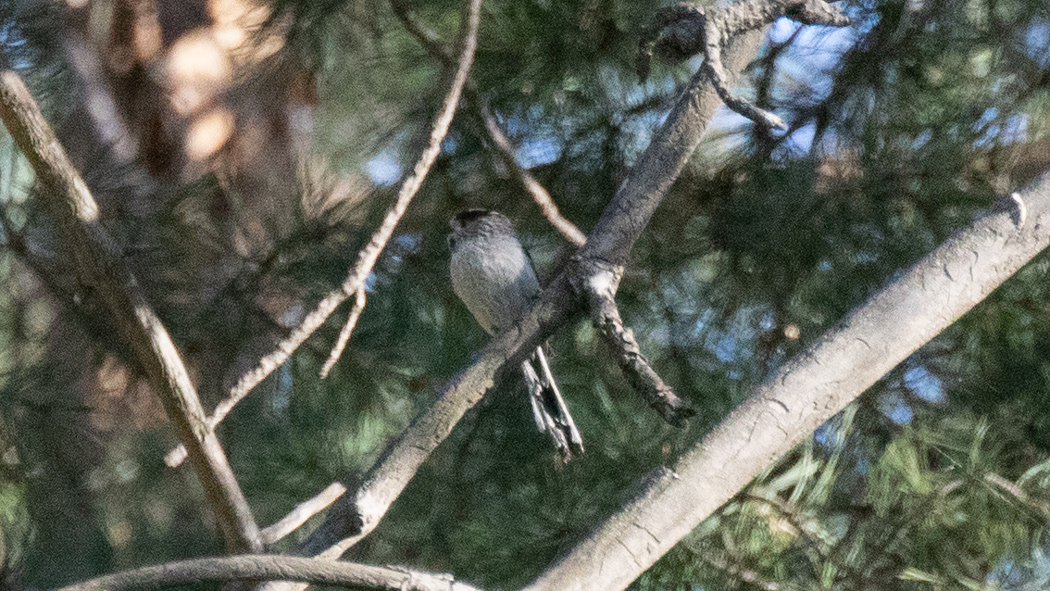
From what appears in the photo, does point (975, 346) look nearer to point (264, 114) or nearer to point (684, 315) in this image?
point (684, 315)

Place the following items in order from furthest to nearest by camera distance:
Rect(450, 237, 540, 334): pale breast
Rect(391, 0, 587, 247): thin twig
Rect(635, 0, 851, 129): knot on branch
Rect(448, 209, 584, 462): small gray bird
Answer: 1. Rect(450, 237, 540, 334): pale breast
2. Rect(448, 209, 584, 462): small gray bird
3. Rect(391, 0, 587, 247): thin twig
4. Rect(635, 0, 851, 129): knot on branch

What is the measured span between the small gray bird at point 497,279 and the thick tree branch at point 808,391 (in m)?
0.84

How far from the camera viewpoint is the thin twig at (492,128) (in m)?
1.84

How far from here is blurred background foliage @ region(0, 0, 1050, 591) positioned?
75.2 inches

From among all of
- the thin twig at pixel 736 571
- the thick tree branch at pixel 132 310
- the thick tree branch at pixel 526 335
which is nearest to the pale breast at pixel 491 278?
the thin twig at pixel 736 571

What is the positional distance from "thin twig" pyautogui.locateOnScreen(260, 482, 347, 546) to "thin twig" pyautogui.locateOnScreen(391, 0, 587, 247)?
2.11 feet

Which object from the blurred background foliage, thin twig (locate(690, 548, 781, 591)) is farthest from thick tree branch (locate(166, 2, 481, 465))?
thin twig (locate(690, 548, 781, 591))

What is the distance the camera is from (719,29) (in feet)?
4.38

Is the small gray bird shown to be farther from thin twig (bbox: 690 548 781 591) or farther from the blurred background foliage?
thin twig (bbox: 690 548 781 591)

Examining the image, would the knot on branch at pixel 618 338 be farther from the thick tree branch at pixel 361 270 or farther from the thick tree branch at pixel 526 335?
the thick tree branch at pixel 361 270

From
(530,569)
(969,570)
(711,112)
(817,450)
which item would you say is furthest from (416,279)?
(969,570)

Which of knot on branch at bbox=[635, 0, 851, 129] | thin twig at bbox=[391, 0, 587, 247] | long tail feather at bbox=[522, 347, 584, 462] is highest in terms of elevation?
knot on branch at bbox=[635, 0, 851, 129]

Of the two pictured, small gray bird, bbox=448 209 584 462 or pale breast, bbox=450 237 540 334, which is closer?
small gray bird, bbox=448 209 584 462

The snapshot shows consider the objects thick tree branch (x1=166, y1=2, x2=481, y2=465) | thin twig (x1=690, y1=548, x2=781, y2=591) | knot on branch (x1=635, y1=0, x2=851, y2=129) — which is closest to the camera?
knot on branch (x1=635, y1=0, x2=851, y2=129)
